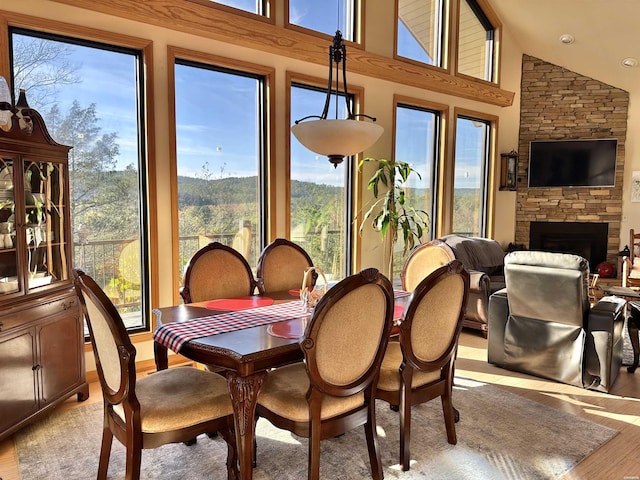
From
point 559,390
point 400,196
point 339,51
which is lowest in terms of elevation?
point 559,390

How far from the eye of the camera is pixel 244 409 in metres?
2.02

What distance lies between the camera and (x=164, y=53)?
12.2 ft

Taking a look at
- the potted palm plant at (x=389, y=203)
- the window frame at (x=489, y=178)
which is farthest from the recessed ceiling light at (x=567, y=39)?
the potted palm plant at (x=389, y=203)

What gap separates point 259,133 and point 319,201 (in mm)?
998

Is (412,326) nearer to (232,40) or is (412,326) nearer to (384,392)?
(384,392)

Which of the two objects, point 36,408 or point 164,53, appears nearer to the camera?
point 36,408

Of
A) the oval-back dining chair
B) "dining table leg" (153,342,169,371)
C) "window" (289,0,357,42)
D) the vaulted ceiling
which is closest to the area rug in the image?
"dining table leg" (153,342,169,371)

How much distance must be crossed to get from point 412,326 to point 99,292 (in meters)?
1.46

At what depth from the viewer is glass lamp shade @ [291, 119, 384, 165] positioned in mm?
2326

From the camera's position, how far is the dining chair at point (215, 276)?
10.0 feet

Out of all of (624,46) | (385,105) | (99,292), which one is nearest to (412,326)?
(99,292)

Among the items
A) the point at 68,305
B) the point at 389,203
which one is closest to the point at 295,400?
the point at 68,305

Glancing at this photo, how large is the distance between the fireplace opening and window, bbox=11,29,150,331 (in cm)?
617

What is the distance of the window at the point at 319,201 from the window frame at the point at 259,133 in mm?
289
